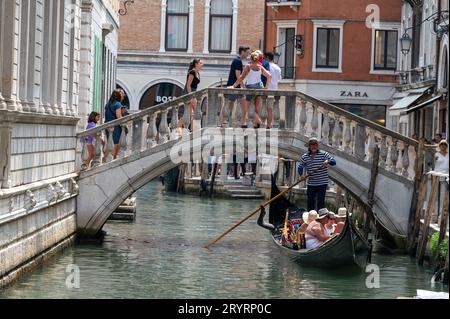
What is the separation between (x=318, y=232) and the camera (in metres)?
14.5

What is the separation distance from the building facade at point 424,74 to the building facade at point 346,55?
35.9 inches

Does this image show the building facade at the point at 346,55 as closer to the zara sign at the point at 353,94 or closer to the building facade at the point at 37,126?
the zara sign at the point at 353,94

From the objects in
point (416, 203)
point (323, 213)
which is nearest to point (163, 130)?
point (323, 213)

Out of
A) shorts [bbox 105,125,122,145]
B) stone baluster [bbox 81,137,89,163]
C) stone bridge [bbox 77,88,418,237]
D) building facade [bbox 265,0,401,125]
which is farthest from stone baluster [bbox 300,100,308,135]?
building facade [bbox 265,0,401,125]

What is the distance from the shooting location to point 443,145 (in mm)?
14734

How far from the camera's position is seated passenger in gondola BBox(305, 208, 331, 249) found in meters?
14.5

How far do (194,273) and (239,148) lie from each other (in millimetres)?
2574

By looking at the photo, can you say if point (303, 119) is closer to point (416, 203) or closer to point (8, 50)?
point (416, 203)

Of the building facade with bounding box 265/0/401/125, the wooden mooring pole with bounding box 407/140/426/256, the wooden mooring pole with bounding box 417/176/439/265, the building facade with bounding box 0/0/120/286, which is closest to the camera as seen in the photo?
the building facade with bounding box 0/0/120/286

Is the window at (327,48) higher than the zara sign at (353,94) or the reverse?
higher

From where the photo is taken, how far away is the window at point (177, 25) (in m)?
33.9

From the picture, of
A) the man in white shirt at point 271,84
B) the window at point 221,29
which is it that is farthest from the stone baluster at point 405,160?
the window at point 221,29

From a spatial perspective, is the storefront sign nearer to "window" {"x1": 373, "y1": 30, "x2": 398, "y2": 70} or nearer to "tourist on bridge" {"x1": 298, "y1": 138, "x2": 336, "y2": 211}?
"window" {"x1": 373, "y1": 30, "x2": 398, "y2": 70}
